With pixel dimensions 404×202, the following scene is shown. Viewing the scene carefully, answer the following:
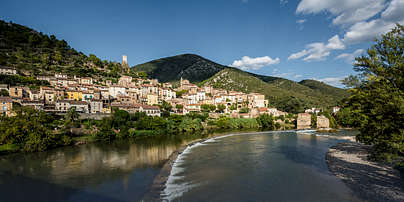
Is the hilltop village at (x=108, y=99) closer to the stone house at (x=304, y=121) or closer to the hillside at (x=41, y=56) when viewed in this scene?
the hillside at (x=41, y=56)

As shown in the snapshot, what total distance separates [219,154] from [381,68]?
48.9 ft

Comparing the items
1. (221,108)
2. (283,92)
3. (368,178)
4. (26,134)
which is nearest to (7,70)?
(26,134)

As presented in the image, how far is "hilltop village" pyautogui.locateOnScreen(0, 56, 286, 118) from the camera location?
35.2 meters

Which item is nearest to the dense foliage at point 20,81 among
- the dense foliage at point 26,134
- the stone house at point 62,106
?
the stone house at point 62,106

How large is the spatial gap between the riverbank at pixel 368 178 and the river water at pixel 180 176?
684 millimetres

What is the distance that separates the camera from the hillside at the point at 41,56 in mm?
50469

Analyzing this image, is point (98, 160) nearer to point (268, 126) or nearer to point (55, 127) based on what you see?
point (55, 127)

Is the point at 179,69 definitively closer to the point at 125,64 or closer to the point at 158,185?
the point at 125,64

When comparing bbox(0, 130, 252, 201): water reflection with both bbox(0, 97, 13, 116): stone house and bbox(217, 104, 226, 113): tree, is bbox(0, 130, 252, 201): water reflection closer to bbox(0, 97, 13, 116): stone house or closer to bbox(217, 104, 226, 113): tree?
bbox(0, 97, 13, 116): stone house

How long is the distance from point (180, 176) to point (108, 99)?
3922 centimetres

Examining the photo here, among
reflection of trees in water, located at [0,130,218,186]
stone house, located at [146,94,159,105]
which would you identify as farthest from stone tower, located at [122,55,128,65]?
reflection of trees in water, located at [0,130,218,186]

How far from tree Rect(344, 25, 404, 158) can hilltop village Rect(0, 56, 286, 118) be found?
3782 cm

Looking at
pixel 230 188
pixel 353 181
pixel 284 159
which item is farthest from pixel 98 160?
pixel 353 181

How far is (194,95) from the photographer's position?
226 feet
